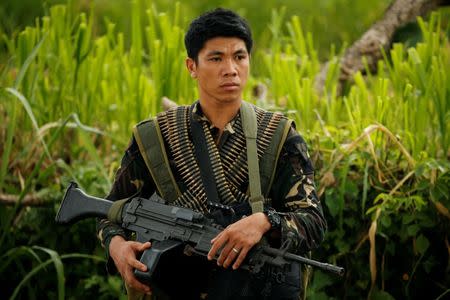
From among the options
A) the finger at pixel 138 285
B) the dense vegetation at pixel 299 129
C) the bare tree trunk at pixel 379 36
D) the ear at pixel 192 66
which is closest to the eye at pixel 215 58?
the ear at pixel 192 66

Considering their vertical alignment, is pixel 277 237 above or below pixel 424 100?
below

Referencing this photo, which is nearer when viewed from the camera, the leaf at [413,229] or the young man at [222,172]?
the young man at [222,172]

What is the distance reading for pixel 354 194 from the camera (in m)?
4.38

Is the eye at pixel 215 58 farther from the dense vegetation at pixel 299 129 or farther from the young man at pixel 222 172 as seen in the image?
the dense vegetation at pixel 299 129

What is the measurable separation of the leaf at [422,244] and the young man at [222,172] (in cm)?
135

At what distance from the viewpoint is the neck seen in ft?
10.4

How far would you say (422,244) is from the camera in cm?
429

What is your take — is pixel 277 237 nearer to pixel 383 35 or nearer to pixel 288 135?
pixel 288 135

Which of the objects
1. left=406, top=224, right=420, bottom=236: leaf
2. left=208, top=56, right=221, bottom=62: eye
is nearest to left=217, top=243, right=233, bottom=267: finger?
left=208, top=56, right=221, bottom=62: eye

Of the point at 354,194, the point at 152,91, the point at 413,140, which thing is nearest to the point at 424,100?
the point at 413,140

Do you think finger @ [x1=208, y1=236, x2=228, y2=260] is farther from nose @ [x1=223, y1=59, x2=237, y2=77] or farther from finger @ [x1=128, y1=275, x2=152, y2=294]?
nose @ [x1=223, y1=59, x2=237, y2=77]

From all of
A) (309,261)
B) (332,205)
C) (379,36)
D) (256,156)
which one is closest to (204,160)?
(256,156)

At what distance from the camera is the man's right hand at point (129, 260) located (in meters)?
2.98

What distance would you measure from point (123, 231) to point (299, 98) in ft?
6.28
